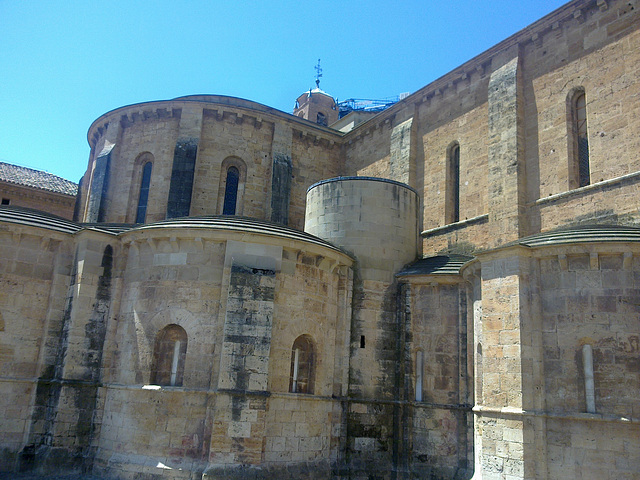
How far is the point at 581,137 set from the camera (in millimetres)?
16656

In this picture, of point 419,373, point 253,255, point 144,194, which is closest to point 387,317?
point 419,373

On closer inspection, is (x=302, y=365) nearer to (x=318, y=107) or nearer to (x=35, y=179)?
(x=35, y=179)

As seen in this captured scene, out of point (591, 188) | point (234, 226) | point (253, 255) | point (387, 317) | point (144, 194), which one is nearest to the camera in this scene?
point (253, 255)

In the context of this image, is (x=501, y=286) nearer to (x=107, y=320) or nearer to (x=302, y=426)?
(x=302, y=426)

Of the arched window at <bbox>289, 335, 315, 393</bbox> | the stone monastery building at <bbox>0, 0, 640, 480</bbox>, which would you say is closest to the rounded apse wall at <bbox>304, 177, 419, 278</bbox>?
the stone monastery building at <bbox>0, 0, 640, 480</bbox>

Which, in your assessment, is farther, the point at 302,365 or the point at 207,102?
the point at 207,102

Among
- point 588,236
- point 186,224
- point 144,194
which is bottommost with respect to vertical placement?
point 588,236

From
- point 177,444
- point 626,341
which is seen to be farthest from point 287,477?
point 626,341

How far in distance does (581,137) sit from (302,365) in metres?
10.3

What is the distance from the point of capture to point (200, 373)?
45.0 ft

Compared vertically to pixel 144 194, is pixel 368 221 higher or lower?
lower

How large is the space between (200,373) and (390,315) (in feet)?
20.2

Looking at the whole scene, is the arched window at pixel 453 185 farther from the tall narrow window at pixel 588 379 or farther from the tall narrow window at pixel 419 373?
the tall narrow window at pixel 588 379

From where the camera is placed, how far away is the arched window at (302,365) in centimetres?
1491
